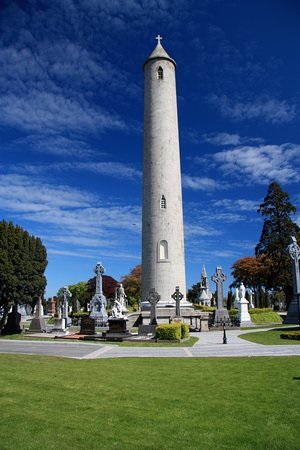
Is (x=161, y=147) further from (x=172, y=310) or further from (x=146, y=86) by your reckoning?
(x=172, y=310)

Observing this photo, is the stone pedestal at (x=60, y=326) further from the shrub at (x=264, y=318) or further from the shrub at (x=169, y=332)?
the shrub at (x=264, y=318)

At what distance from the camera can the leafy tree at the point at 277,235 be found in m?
50.7

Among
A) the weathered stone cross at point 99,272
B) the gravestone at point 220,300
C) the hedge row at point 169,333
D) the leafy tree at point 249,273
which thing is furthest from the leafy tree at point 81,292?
the hedge row at point 169,333

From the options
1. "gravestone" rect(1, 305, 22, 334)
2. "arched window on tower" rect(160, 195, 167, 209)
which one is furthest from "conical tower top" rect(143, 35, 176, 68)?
"gravestone" rect(1, 305, 22, 334)

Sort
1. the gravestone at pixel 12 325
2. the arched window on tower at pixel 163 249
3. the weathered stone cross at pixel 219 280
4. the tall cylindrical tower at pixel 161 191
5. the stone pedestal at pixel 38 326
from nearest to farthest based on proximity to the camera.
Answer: the gravestone at pixel 12 325, the stone pedestal at pixel 38 326, the weathered stone cross at pixel 219 280, the tall cylindrical tower at pixel 161 191, the arched window on tower at pixel 163 249

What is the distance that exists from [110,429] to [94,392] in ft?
A: 9.17

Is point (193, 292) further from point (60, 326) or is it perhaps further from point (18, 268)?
point (18, 268)

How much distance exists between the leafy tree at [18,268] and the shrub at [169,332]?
11.9 m

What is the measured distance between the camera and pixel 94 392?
906 cm

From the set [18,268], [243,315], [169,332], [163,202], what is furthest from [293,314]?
[18,268]

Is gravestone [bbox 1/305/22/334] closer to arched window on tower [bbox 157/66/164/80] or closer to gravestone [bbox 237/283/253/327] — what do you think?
gravestone [bbox 237/283/253/327]

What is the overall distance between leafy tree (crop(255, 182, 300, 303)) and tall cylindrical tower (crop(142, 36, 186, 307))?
60.6ft

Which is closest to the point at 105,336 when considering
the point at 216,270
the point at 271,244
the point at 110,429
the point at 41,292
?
the point at 41,292

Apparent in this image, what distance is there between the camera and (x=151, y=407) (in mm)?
7719
